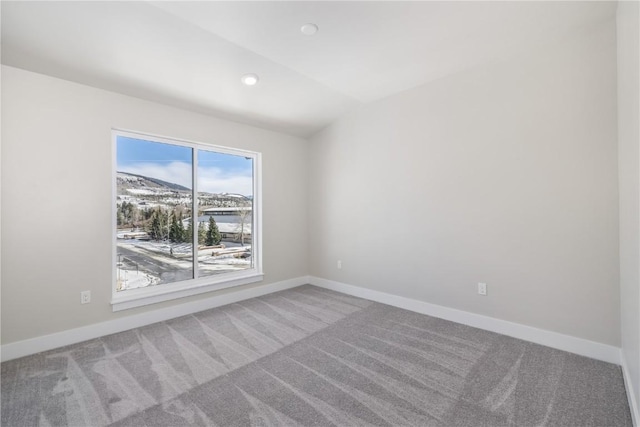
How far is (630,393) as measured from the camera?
1741mm

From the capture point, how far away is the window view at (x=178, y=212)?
304cm

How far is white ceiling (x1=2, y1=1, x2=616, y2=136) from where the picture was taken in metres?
2.07

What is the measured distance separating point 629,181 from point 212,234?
3928mm

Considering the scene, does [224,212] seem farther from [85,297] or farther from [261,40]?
[261,40]

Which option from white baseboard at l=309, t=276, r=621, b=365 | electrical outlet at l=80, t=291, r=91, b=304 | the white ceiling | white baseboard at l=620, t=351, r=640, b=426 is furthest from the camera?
electrical outlet at l=80, t=291, r=91, b=304

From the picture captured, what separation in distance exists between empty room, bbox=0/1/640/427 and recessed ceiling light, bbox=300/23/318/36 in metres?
0.02

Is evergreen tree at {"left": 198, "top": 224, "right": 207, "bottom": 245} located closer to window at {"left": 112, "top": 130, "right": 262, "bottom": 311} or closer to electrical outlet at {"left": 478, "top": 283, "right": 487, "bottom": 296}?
window at {"left": 112, "top": 130, "right": 262, "bottom": 311}

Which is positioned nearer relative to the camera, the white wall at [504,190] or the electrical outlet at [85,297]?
the white wall at [504,190]

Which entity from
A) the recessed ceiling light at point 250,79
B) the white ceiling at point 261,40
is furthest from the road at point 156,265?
the recessed ceiling light at point 250,79

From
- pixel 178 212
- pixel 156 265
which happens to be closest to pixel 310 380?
pixel 156 265

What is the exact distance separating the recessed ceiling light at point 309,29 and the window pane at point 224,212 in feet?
6.63

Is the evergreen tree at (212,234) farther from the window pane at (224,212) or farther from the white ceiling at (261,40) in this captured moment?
the white ceiling at (261,40)

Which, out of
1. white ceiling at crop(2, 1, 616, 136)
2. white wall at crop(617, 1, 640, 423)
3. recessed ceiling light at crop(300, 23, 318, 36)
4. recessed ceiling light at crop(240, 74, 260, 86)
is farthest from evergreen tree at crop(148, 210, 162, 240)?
white wall at crop(617, 1, 640, 423)

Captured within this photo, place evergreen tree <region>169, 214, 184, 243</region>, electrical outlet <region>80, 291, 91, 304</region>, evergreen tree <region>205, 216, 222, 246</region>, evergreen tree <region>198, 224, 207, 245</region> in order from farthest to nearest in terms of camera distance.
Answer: evergreen tree <region>205, 216, 222, 246</region>, evergreen tree <region>198, 224, 207, 245</region>, evergreen tree <region>169, 214, 184, 243</region>, electrical outlet <region>80, 291, 91, 304</region>
